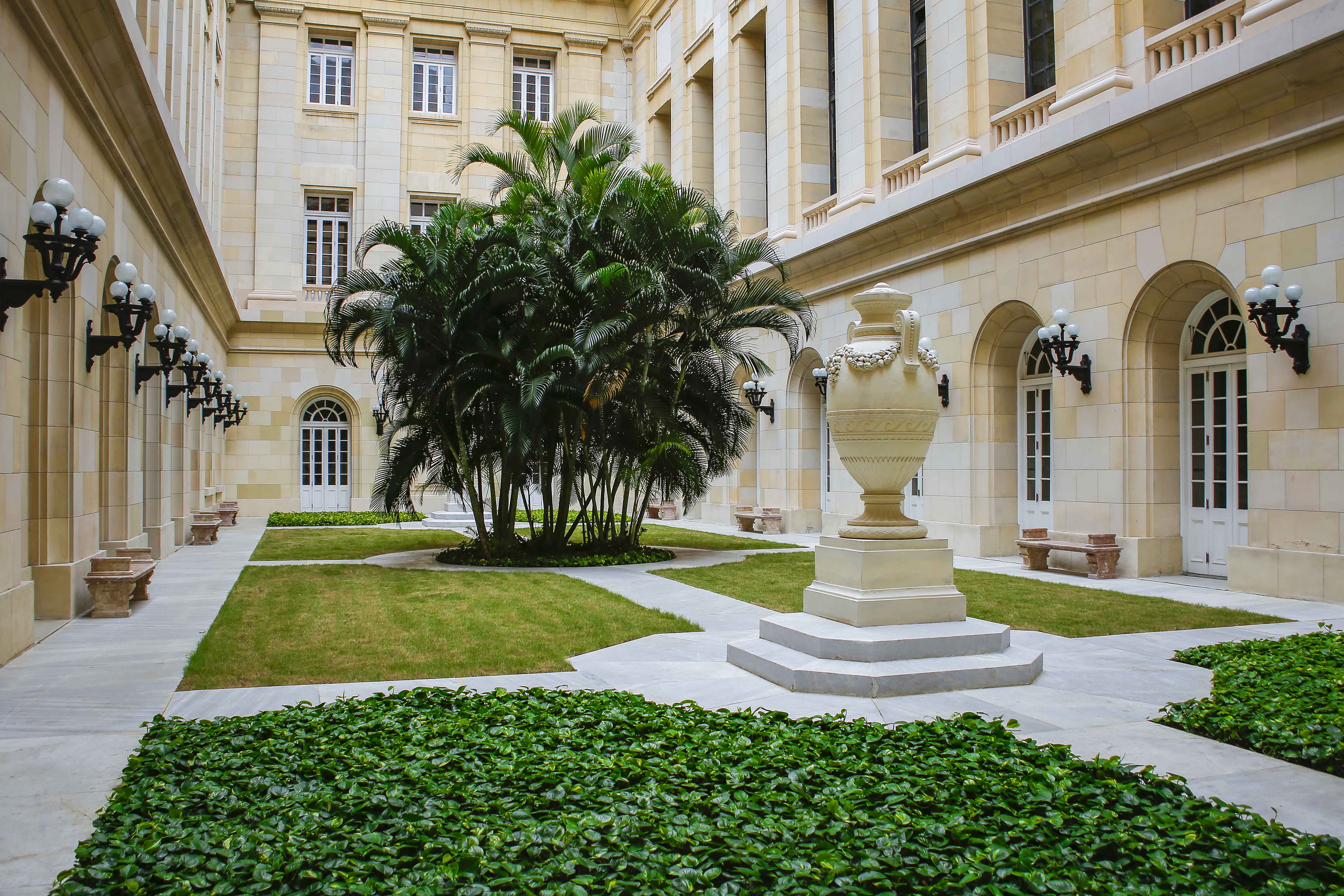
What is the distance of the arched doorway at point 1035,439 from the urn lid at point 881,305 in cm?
921

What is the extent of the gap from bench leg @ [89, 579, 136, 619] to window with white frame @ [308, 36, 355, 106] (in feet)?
85.9

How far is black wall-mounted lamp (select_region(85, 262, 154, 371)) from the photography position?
34.2 feet

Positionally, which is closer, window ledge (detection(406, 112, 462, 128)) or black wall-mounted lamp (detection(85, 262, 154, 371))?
black wall-mounted lamp (detection(85, 262, 154, 371))

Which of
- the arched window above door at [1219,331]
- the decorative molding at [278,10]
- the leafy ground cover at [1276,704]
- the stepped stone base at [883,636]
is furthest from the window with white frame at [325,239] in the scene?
the leafy ground cover at [1276,704]

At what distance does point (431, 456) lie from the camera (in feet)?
57.5

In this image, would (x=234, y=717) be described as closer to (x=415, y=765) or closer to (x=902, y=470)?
(x=415, y=765)

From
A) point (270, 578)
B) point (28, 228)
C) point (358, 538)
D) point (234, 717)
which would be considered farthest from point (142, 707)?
point (358, 538)

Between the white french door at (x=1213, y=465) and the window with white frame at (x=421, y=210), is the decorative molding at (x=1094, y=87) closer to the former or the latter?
the white french door at (x=1213, y=465)

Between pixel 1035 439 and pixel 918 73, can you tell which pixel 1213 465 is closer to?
pixel 1035 439

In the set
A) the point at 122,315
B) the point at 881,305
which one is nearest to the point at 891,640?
the point at 881,305

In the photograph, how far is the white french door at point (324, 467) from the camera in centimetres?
3162

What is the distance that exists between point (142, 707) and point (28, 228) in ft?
16.0

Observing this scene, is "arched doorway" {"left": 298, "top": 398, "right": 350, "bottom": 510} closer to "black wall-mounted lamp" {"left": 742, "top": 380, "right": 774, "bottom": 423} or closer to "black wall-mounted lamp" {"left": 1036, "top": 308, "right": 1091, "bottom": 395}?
"black wall-mounted lamp" {"left": 742, "top": 380, "right": 774, "bottom": 423}

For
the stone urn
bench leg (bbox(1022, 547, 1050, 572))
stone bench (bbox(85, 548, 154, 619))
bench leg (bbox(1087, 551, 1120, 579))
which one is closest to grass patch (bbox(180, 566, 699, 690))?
stone bench (bbox(85, 548, 154, 619))
